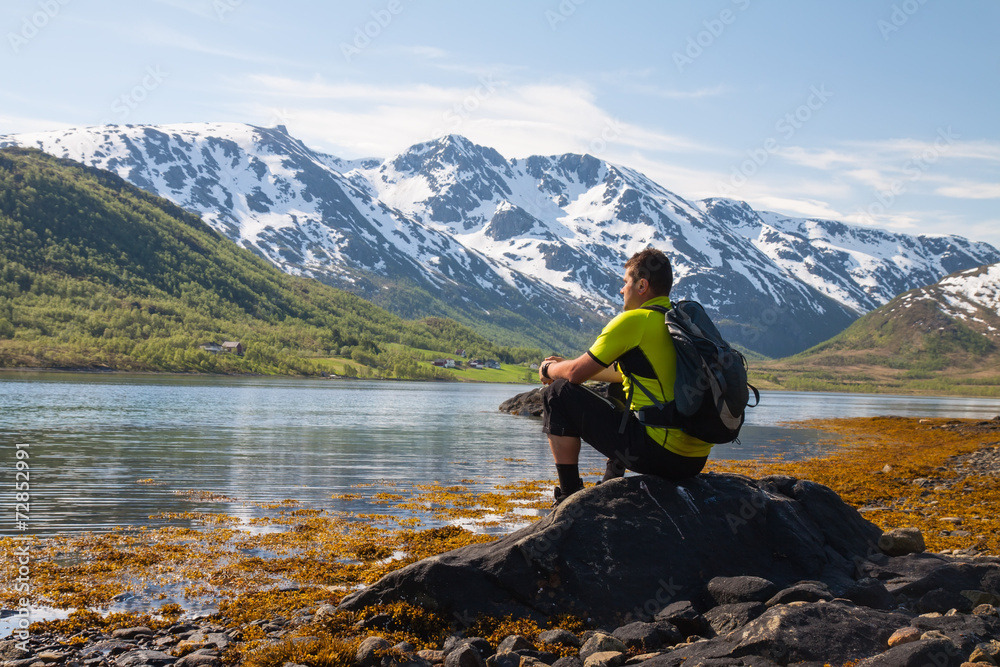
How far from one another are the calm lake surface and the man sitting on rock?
1222 cm

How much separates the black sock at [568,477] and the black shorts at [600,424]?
2.12 feet

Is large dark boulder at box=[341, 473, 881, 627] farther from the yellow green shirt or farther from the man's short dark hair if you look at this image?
the man's short dark hair

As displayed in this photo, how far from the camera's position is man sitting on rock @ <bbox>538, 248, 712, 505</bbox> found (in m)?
8.56

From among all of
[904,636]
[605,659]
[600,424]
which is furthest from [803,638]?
A: [600,424]

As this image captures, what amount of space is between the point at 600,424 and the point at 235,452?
2910 cm

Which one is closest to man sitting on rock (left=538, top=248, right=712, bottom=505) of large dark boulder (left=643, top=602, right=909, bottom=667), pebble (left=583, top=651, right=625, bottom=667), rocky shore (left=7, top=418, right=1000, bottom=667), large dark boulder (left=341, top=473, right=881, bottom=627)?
large dark boulder (left=341, top=473, right=881, bottom=627)

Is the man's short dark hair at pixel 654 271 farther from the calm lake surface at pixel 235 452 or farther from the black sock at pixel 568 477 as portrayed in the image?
the calm lake surface at pixel 235 452

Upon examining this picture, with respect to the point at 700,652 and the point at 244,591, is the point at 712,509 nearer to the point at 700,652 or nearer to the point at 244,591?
the point at 700,652

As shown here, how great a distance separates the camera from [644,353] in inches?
341

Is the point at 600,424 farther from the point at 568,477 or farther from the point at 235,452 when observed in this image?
the point at 235,452

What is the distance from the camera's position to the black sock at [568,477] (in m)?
9.84

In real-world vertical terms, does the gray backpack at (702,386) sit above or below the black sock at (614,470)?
above

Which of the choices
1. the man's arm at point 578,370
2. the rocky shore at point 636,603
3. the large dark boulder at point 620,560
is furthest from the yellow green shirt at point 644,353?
the rocky shore at point 636,603

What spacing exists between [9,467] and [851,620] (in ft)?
90.7
